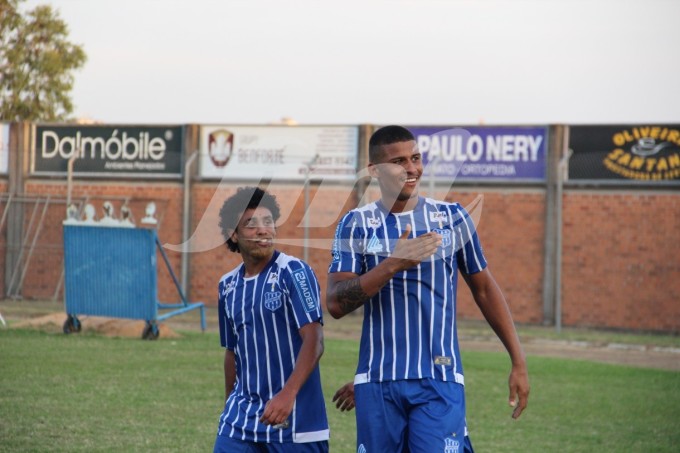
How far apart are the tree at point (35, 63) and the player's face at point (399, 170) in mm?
33598

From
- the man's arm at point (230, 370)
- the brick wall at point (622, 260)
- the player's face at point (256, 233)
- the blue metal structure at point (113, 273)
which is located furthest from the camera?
the brick wall at point (622, 260)

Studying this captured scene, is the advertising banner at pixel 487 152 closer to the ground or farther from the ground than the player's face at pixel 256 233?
farther from the ground

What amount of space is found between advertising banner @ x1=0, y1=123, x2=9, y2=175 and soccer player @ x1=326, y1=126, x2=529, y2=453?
1054 inches

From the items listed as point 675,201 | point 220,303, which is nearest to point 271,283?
point 220,303

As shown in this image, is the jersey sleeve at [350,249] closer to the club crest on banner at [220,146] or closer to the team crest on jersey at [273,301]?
the team crest on jersey at [273,301]

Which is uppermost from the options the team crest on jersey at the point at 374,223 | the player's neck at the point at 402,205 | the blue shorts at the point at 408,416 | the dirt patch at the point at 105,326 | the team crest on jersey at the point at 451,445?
the player's neck at the point at 402,205

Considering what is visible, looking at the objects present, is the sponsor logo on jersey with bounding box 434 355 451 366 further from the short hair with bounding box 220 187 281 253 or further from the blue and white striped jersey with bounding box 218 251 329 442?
the short hair with bounding box 220 187 281 253

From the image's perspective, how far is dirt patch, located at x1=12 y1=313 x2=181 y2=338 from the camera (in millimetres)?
19125

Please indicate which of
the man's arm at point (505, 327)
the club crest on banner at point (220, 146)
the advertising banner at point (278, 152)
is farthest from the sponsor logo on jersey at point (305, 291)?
the club crest on banner at point (220, 146)

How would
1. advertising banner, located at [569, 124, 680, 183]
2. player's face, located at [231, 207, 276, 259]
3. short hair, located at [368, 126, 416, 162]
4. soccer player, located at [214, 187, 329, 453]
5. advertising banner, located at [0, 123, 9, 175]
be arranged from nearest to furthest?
short hair, located at [368, 126, 416, 162]
soccer player, located at [214, 187, 329, 453]
player's face, located at [231, 207, 276, 259]
advertising banner, located at [569, 124, 680, 183]
advertising banner, located at [0, 123, 9, 175]

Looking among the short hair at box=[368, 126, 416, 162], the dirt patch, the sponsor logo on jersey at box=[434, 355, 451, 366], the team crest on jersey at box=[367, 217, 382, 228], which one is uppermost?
the short hair at box=[368, 126, 416, 162]

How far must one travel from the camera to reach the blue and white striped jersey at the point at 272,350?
18.4ft

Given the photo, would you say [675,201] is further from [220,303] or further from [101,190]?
[220,303]

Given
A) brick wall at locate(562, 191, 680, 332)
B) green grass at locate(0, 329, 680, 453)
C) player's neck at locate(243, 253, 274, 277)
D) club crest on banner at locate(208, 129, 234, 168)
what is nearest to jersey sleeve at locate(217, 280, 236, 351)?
player's neck at locate(243, 253, 274, 277)
